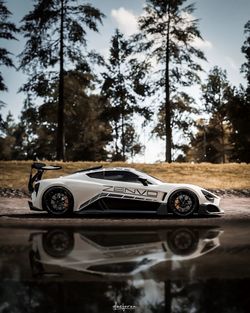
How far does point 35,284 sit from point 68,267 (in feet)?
2.74

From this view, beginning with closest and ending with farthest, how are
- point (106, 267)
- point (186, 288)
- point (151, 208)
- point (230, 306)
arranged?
point (230, 306) < point (186, 288) < point (106, 267) < point (151, 208)

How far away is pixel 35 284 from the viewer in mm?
4285

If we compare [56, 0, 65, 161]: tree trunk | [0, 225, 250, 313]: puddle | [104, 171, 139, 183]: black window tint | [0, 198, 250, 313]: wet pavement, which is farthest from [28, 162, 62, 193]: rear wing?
[56, 0, 65, 161]: tree trunk

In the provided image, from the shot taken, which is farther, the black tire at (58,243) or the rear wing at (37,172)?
the rear wing at (37,172)

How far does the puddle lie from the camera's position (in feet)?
12.1

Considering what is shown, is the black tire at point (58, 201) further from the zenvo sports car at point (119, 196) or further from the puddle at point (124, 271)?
the puddle at point (124, 271)

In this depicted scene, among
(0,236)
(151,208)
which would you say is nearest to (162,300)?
(0,236)

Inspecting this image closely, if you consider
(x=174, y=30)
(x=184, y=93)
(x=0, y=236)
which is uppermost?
(x=174, y=30)

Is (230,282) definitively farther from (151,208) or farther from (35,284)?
(151,208)

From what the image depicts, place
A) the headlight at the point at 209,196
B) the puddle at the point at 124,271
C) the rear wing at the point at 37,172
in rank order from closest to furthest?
the puddle at the point at 124,271, the headlight at the point at 209,196, the rear wing at the point at 37,172

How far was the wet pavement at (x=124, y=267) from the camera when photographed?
146 inches

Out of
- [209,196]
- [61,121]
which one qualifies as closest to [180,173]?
[61,121]

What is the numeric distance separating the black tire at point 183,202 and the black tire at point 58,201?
2401 mm

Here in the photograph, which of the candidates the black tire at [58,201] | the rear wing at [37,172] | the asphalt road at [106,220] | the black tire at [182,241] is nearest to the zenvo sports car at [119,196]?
the black tire at [58,201]
